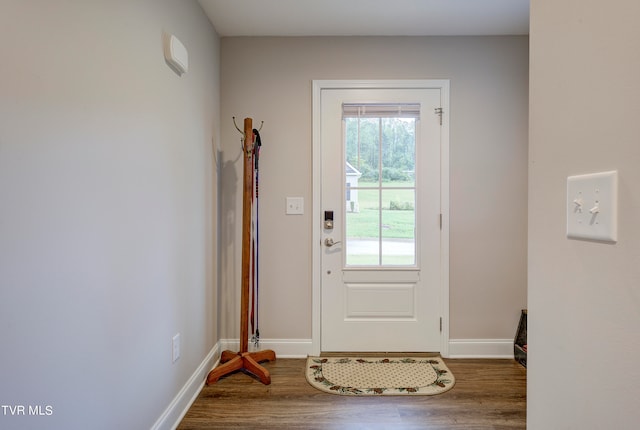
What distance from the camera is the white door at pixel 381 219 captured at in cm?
250

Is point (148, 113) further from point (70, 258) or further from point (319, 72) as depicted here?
point (319, 72)

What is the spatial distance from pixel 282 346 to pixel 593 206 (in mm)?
2336

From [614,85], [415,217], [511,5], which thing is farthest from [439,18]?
[614,85]

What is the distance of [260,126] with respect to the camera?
2.50 m

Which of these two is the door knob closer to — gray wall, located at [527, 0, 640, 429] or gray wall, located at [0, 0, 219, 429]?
gray wall, located at [0, 0, 219, 429]

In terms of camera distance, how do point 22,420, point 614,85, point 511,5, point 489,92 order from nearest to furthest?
point 614,85, point 22,420, point 511,5, point 489,92

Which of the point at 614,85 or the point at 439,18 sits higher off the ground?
the point at 439,18

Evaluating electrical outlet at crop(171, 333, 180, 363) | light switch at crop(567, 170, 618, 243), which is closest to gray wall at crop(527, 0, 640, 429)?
light switch at crop(567, 170, 618, 243)

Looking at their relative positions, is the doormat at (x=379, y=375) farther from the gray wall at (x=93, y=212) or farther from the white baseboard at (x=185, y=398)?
the gray wall at (x=93, y=212)

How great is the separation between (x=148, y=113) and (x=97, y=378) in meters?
1.08

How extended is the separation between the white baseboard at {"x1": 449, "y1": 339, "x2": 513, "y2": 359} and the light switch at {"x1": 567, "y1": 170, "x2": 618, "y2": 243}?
7.23 ft

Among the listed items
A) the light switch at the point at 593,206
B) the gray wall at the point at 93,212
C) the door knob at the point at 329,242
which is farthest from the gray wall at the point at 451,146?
the light switch at the point at 593,206

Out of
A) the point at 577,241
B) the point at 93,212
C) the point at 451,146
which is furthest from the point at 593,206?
the point at 451,146

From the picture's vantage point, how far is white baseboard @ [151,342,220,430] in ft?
5.31
